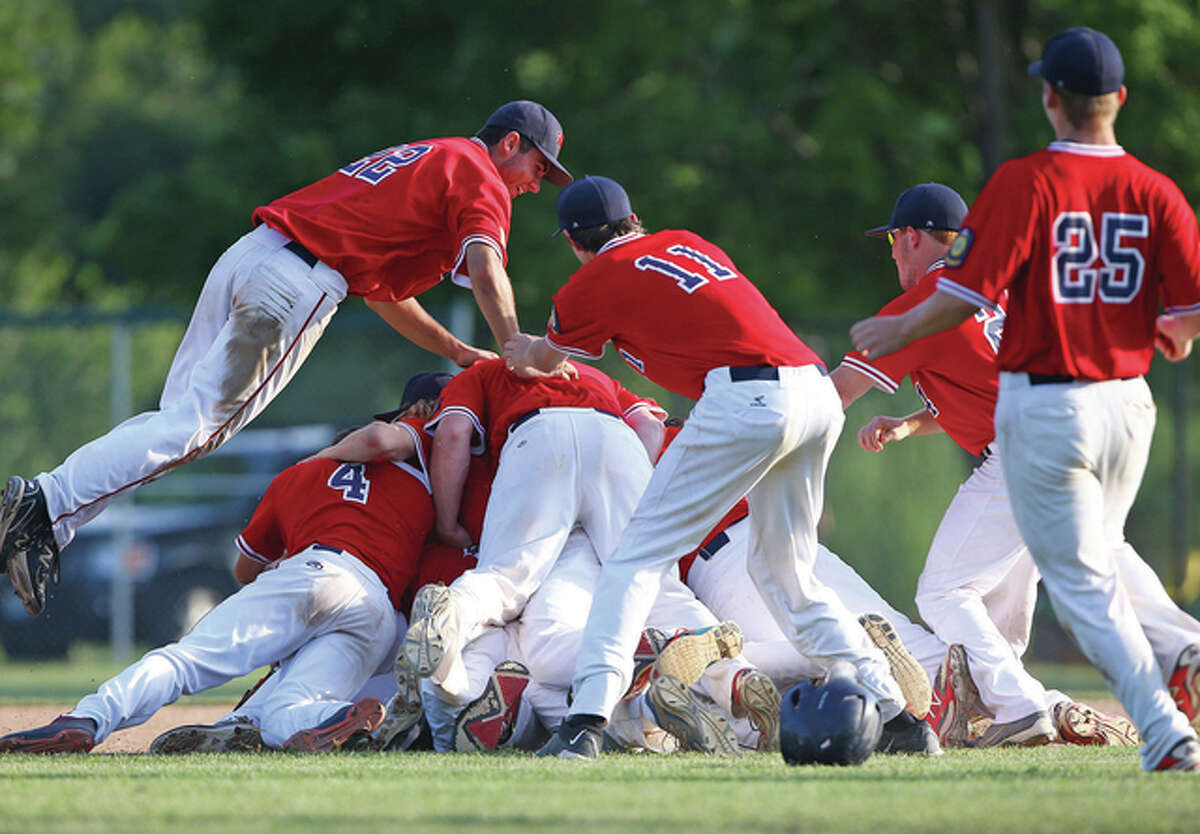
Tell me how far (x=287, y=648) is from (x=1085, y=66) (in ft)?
12.3

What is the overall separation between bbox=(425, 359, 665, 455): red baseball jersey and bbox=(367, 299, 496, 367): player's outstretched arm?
298mm

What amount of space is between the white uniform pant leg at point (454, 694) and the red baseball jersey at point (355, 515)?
0.63m

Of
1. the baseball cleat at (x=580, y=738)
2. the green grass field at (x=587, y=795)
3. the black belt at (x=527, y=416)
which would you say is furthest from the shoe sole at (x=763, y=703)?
the black belt at (x=527, y=416)

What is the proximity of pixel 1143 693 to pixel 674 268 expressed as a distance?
7.11 ft

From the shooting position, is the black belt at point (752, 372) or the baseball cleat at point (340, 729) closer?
the black belt at point (752, 372)

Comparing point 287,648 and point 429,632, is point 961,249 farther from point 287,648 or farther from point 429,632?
point 287,648

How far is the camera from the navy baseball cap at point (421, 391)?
291 inches

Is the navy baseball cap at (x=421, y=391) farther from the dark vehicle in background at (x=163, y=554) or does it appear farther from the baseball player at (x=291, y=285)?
the dark vehicle in background at (x=163, y=554)

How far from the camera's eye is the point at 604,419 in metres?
6.71

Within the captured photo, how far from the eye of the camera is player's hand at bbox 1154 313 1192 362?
4.90 metres

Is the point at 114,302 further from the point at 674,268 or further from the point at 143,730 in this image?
the point at 674,268

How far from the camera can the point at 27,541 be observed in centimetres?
611

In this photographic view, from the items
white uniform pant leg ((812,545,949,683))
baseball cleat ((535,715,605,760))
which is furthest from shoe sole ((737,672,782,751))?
white uniform pant leg ((812,545,949,683))

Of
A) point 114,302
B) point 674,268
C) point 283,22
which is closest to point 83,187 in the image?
point 114,302
